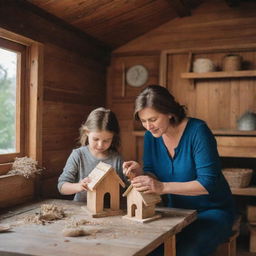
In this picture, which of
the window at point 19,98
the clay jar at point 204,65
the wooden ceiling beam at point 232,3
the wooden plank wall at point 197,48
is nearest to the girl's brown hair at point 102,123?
the window at point 19,98

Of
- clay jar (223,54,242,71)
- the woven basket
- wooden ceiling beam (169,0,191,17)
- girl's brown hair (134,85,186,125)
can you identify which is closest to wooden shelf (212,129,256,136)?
the woven basket

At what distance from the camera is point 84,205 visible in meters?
Answer: 2.43

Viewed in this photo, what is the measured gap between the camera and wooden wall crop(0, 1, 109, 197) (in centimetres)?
297

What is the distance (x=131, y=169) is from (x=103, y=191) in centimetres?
20

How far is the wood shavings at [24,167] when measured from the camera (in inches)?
115

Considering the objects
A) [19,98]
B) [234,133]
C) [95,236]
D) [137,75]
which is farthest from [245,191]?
[95,236]

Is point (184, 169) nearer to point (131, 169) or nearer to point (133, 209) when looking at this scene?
point (131, 169)

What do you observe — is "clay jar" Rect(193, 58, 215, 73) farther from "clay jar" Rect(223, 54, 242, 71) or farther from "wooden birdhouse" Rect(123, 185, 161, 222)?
"wooden birdhouse" Rect(123, 185, 161, 222)

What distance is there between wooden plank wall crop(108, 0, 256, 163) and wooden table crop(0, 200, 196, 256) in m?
2.27

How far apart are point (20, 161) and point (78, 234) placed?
1.36 meters

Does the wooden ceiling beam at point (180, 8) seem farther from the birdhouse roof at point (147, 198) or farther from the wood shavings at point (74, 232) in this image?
the wood shavings at point (74, 232)

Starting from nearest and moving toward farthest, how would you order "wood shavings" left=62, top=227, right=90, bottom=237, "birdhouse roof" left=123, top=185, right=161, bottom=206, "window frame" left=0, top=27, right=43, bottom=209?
"wood shavings" left=62, top=227, right=90, bottom=237, "birdhouse roof" left=123, top=185, right=161, bottom=206, "window frame" left=0, top=27, right=43, bottom=209

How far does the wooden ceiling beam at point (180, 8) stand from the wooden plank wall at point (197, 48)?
0.40ft

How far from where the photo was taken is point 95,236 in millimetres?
1770
